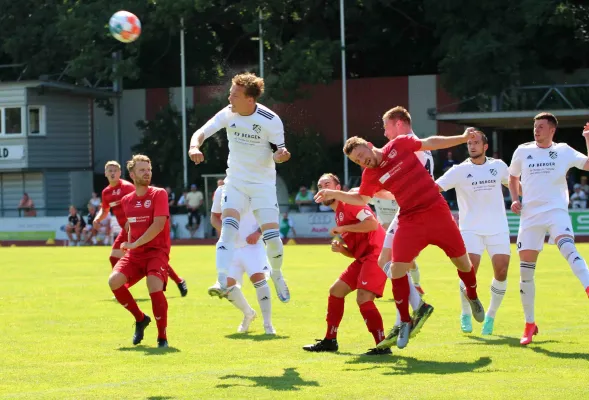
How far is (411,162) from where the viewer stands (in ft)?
33.1

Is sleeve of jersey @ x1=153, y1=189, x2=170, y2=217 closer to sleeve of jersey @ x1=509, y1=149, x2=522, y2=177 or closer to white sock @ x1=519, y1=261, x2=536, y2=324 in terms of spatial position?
sleeve of jersey @ x1=509, y1=149, x2=522, y2=177

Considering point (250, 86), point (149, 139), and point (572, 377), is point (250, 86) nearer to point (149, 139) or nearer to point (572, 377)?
point (572, 377)

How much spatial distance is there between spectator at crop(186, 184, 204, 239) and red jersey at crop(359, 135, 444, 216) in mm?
31472

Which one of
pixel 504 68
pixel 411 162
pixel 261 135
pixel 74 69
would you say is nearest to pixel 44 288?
pixel 261 135

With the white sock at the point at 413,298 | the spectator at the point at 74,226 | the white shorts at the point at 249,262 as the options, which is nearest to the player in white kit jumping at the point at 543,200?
the white sock at the point at 413,298

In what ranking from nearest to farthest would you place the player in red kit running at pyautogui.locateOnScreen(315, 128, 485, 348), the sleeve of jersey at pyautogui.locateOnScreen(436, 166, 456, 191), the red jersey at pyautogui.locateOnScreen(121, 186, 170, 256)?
the player in red kit running at pyautogui.locateOnScreen(315, 128, 485, 348) → the red jersey at pyautogui.locateOnScreen(121, 186, 170, 256) → the sleeve of jersey at pyautogui.locateOnScreen(436, 166, 456, 191)

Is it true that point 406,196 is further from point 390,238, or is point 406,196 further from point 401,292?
point 390,238

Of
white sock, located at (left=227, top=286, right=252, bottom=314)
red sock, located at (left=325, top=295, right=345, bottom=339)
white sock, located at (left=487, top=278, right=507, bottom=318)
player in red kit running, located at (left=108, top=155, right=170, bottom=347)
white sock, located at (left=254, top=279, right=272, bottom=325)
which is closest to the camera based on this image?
red sock, located at (left=325, top=295, right=345, bottom=339)

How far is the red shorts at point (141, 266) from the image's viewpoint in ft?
37.6

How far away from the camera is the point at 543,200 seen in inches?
434

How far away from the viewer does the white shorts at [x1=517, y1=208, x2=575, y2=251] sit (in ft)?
35.9

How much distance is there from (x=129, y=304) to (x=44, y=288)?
847 centimetres

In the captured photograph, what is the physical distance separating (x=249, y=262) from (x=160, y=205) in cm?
188

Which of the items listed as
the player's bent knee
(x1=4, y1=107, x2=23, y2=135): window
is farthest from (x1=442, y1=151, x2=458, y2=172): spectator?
the player's bent knee
